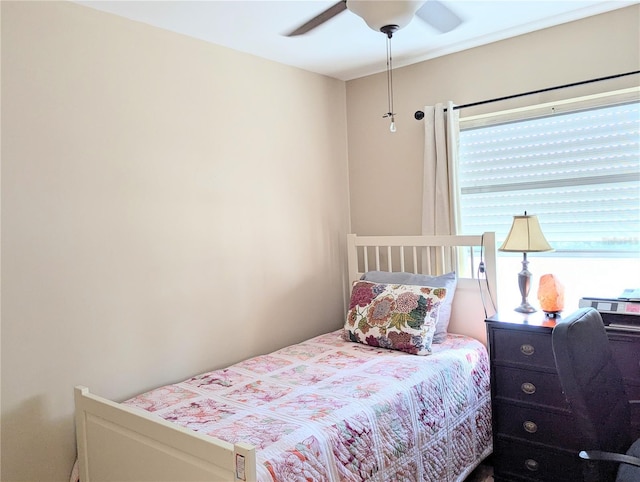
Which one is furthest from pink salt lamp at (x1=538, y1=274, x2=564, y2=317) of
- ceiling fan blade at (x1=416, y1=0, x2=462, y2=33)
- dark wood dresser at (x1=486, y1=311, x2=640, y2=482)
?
ceiling fan blade at (x1=416, y1=0, x2=462, y2=33)

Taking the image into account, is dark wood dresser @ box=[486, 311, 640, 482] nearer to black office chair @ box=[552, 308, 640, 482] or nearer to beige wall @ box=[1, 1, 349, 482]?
black office chair @ box=[552, 308, 640, 482]

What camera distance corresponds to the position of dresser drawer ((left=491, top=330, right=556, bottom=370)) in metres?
2.36

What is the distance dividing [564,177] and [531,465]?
1.49 m

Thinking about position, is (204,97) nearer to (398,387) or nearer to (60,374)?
(60,374)

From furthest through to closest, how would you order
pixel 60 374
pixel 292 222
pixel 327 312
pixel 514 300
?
pixel 327 312 < pixel 292 222 < pixel 514 300 < pixel 60 374

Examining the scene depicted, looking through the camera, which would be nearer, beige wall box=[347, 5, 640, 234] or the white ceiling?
the white ceiling

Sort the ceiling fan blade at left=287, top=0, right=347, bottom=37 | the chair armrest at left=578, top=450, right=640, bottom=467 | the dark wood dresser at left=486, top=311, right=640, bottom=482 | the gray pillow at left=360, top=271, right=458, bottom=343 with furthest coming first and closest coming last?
the gray pillow at left=360, top=271, right=458, bottom=343
the dark wood dresser at left=486, top=311, right=640, bottom=482
the ceiling fan blade at left=287, top=0, right=347, bottom=37
the chair armrest at left=578, top=450, right=640, bottom=467

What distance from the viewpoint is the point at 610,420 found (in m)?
1.77

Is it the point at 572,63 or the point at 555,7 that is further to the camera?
the point at 572,63

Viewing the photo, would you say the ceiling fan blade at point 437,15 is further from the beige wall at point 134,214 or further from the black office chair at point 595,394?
the black office chair at point 595,394

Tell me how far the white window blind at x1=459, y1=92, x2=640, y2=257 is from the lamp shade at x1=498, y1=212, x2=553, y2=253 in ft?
1.12

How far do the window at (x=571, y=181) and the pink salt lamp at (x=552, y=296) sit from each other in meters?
0.30

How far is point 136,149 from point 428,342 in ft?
5.77

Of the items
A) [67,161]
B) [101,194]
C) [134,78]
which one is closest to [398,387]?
[101,194]
